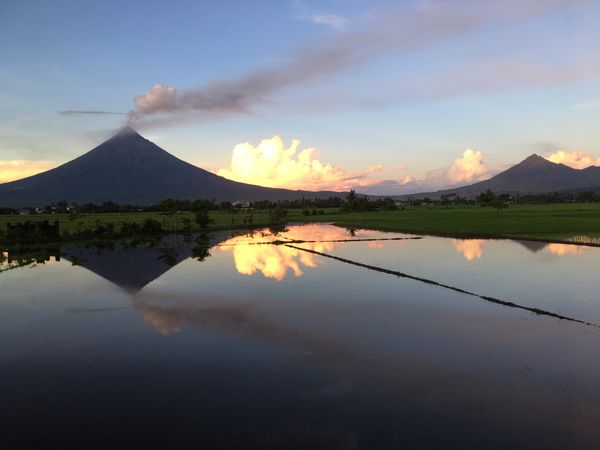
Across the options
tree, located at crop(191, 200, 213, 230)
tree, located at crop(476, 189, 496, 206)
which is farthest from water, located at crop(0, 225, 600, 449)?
tree, located at crop(476, 189, 496, 206)

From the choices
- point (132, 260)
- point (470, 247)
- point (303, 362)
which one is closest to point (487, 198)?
point (470, 247)

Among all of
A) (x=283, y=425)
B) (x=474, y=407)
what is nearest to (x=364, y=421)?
(x=283, y=425)

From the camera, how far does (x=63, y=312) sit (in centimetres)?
1188

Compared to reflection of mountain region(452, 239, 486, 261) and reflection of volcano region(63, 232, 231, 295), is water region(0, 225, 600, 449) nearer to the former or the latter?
reflection of volcano region(63, 232, 231, 295)

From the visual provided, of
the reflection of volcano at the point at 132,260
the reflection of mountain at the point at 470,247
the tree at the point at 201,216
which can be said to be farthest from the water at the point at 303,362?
the tree at the point at 201,216

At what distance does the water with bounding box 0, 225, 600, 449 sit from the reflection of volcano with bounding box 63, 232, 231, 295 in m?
0.54

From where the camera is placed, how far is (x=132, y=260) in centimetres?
2189

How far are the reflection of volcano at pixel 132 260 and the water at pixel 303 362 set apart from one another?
21.3 inches

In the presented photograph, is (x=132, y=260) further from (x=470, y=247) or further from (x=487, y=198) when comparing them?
(x=487, y=198)

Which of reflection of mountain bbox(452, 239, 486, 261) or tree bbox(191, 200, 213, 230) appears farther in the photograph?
tree bbox(191, 200, 213, 230)

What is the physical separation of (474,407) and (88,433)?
16.8 ft

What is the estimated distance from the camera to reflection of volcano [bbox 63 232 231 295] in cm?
1682

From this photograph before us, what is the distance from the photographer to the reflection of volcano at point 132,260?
16.8 m

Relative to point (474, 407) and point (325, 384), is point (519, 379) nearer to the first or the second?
point (474, 407)
